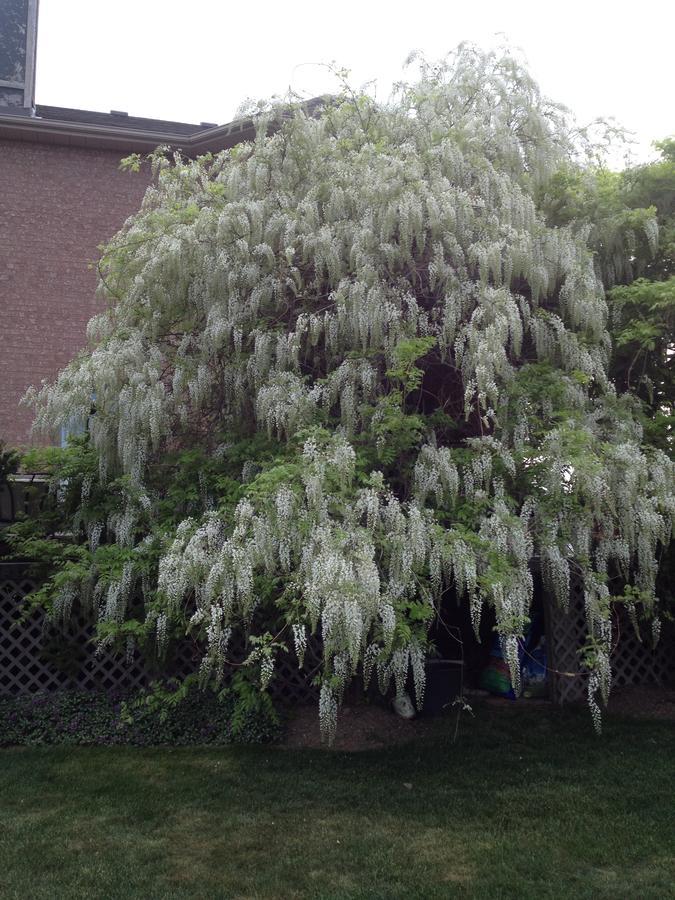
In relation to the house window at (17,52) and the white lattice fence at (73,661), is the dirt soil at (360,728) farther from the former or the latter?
the house window at (17,52)

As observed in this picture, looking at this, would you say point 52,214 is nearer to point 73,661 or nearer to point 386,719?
point 73,661

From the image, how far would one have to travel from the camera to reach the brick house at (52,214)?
38.9ft

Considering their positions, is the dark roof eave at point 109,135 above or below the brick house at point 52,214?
above

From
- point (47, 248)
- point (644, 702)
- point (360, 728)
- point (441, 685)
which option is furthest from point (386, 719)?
point (47, 248)

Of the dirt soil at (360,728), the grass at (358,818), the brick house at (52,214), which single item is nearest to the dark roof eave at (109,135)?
the brick house at (52,214)

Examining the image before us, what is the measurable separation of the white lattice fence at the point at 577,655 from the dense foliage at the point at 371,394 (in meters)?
0.60

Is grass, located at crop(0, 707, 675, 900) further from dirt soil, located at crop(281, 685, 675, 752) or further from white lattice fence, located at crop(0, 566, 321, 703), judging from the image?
white lattice fence, located at crop(0, 566, 321, 703)

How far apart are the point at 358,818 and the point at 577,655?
341cm

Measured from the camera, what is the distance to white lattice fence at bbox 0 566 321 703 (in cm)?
750

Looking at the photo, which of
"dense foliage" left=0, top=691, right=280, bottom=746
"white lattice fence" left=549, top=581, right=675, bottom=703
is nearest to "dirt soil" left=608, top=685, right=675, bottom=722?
"white lattice fence" left=549, top=581, right=675, bottom=703

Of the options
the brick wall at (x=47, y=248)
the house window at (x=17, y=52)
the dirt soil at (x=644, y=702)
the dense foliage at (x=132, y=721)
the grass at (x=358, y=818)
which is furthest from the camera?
the house window at (x=17, y=52)

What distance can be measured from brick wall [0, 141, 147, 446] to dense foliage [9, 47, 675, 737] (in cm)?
390

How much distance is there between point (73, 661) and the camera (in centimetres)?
750

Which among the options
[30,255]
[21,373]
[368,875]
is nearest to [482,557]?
[368,875]
